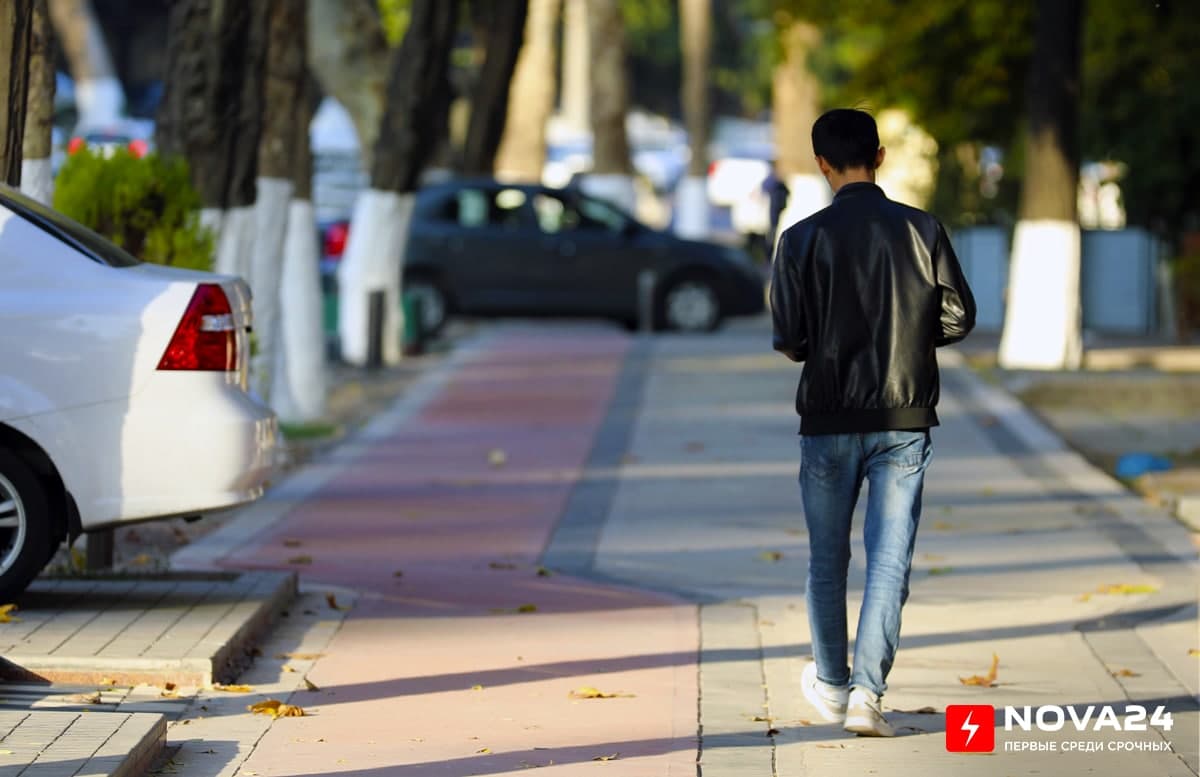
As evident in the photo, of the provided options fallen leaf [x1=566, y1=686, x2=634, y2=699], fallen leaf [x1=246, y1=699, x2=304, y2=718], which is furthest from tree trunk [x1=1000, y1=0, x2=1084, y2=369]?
fallen leaf [x1=246, y1=699, x2=304, y2=718]

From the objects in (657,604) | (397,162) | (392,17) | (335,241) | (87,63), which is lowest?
(657,604)

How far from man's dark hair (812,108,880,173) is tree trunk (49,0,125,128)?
138 ft

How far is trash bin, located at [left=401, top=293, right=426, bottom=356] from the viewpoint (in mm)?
22703

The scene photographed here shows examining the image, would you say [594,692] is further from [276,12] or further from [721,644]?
[276,12]

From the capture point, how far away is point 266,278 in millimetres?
14141

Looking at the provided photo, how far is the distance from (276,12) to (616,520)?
195 inches

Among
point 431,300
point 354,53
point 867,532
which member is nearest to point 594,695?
point 867,532

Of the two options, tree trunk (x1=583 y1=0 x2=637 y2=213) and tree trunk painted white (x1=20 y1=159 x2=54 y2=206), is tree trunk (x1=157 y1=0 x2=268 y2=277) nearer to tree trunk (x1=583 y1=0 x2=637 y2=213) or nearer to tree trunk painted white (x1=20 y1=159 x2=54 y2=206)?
tree trunk painted white (x1=20 y1=159 x2=54 y2=206)

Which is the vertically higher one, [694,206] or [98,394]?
[694,206]

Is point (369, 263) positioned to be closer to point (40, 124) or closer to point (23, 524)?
point (40, 124)

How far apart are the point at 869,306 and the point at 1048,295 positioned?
13.3 m

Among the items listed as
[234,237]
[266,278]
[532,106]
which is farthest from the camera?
[532,106]

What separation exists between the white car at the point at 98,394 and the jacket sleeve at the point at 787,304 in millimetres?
2456

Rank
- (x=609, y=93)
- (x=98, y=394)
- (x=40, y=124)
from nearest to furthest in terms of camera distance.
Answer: (x=98, y=394), (x=40, y=124), (x=609, y=93)
